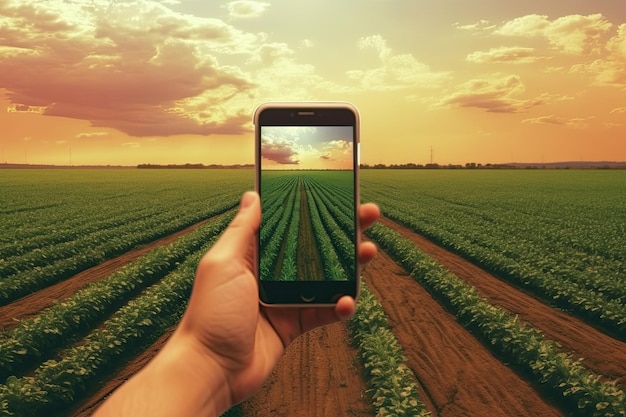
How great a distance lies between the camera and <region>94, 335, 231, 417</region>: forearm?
8.75 ft

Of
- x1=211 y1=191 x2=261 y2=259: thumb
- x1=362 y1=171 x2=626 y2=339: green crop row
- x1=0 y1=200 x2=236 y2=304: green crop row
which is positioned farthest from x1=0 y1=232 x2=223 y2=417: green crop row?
x1=362 y1=171 x2=626 y2=339: green crop row

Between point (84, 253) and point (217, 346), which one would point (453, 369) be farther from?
point (84, 253)

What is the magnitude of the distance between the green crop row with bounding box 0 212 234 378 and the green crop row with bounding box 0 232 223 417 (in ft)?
1.43

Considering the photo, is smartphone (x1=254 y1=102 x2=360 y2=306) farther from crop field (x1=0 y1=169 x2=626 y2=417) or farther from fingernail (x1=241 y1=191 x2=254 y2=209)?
fingernail (x1=241 y1=191 x2=254 y2=209)

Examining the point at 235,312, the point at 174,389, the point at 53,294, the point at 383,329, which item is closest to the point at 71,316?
the point at 53,294

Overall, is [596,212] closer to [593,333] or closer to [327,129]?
[593,333]

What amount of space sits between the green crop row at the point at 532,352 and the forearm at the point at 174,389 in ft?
24.0

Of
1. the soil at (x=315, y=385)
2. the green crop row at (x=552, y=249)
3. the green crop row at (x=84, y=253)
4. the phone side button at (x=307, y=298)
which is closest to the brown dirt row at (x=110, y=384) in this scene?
the soil at (x=315, y=385)

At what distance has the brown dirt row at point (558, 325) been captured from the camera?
1085cm

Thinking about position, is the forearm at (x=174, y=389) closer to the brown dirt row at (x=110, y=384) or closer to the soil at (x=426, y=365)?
the soil at (x=426, y=365)

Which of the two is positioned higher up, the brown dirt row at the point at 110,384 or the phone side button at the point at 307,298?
the phone side button at the point at 307,298

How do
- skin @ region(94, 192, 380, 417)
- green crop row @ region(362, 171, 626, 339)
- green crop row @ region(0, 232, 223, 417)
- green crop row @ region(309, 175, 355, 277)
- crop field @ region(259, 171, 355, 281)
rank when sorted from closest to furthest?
skin @ region(94, 192, 380, 417), crop field @ region(259, 171, 355, 281), green crop row @ region(0, 232, 223, 417), green crop row @ region(362, 171, 626, 339), green crop row @ region(309, 175, 355, 277)

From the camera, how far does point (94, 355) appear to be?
10281 mm

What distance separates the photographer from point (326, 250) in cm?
1884
